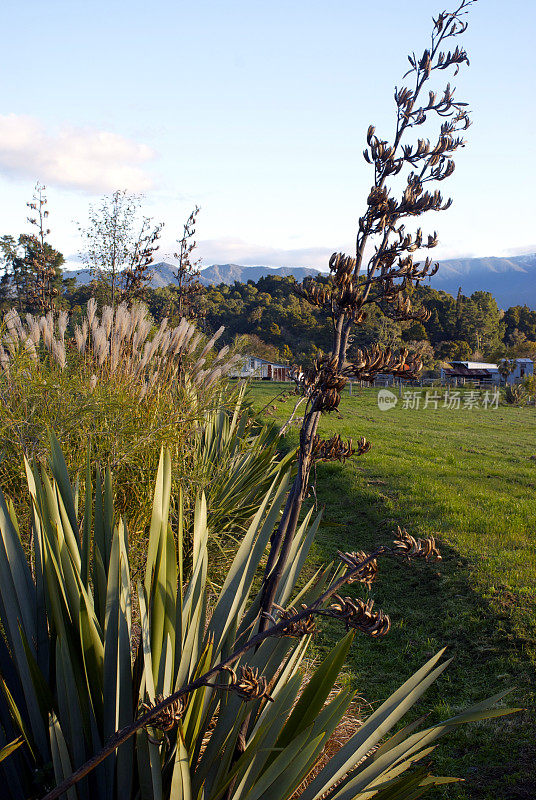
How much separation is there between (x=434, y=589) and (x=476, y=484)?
4.26 metres

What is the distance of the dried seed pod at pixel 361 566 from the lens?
1416 mm

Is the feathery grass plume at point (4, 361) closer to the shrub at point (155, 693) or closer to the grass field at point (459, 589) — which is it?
the shrub at point (155, 693)

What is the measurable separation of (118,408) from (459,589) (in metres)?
3.68

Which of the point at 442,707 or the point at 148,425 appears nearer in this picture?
the point at 442,707

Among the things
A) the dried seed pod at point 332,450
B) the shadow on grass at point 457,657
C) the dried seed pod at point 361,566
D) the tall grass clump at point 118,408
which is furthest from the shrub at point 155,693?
the tall grass clump at point 118,408

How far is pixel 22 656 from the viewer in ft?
6.40

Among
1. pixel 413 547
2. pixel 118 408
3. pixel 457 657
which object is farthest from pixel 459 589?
pixel 413 547

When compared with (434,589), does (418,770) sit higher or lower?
higher

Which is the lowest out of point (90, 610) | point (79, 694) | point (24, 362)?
point (79, 694)

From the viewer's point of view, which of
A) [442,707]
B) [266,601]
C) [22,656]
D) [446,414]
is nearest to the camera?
[266,601]

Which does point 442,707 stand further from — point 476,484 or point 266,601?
point 476,484

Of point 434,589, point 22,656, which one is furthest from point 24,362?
point 434,589

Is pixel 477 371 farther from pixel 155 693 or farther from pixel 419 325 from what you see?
pixel 155 693

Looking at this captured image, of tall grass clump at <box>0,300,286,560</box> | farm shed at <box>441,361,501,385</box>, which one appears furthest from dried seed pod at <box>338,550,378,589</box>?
farm shed at <box>441,361,501,385</box>
